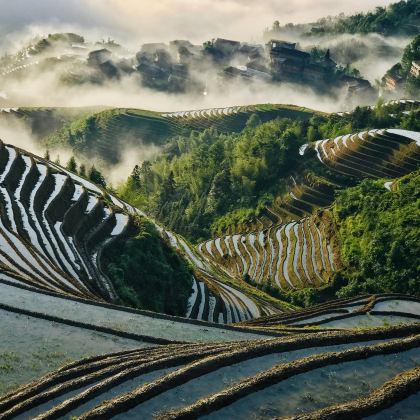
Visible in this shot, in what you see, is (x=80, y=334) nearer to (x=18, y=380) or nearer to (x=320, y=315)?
(x=18, y=380)

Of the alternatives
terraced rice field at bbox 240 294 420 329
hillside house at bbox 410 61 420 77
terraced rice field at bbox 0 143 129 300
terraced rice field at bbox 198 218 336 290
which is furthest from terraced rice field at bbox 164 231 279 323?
hillside house at bbox 410 61 420 77

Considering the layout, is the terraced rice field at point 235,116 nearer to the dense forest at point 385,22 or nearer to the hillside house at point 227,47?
the hillside house at point 227,47

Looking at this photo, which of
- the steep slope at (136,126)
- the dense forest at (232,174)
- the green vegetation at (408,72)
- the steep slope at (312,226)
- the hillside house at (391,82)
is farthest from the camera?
the hillside house at (391,82)

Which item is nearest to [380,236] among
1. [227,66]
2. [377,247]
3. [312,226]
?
[377,247]

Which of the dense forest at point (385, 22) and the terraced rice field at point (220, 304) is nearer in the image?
the terraced rice field at point (220, 304)

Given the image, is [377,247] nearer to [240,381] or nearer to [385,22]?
[240,381]

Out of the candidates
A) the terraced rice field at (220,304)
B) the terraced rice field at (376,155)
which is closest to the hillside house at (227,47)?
the terraced rice field at (376,155)

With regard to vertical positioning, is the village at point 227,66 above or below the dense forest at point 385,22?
below
